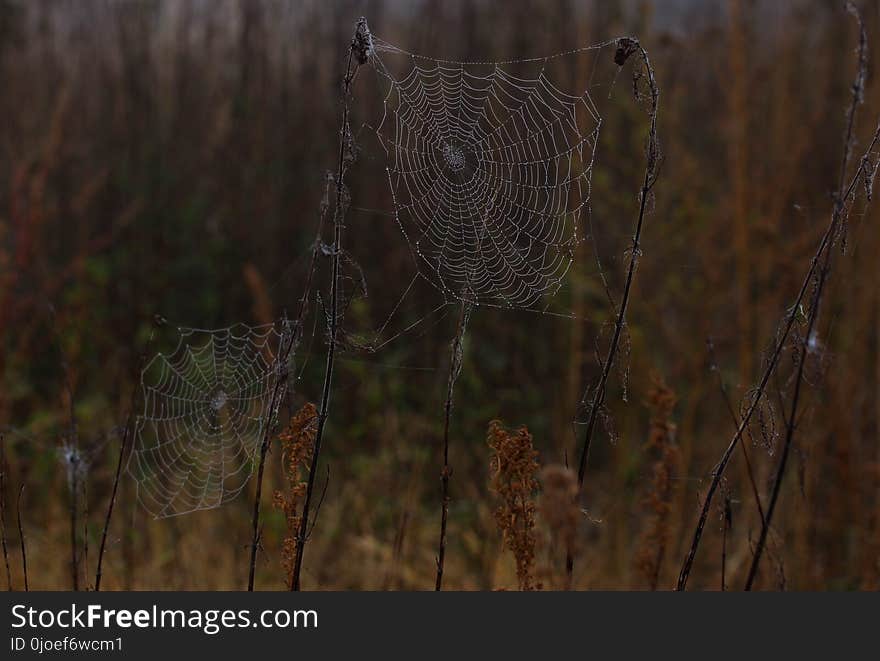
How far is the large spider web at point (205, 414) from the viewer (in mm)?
3320

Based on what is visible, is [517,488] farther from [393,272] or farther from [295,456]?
[393,272]

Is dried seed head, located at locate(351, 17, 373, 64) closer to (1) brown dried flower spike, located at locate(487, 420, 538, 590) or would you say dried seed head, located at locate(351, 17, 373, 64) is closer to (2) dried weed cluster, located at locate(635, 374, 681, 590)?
(1) brown dried flower spike, located at locate(487, 420, 538, 590)

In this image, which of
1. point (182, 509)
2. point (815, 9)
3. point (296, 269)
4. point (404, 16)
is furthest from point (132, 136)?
point (815, 9)

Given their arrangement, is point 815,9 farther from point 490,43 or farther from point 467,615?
point 467,615

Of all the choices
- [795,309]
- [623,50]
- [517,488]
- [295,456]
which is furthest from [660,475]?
[623,50]

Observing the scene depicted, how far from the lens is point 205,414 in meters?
3.53

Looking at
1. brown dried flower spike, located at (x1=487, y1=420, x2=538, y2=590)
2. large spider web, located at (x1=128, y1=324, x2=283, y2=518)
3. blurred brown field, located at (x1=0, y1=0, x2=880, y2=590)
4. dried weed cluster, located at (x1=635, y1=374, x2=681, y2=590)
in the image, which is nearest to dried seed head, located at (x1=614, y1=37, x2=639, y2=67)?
brown dried flower spike, located at (x1=487, y1=420, x2=538, y2=590)

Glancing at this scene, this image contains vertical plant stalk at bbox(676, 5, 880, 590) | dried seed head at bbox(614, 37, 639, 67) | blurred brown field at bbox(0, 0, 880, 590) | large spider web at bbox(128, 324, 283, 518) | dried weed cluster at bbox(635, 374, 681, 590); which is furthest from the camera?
blurred brown field at bbox(0, 0, 880, 590)

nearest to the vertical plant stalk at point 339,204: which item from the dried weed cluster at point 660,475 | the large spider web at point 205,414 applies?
the dried weed cluster at point 660,475

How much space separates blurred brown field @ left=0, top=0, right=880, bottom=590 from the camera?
378 centimetres

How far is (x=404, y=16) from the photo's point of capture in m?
5.58

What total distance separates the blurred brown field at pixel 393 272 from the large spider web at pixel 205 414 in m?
0.12

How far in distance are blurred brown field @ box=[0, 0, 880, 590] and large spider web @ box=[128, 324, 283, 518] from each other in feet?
0.41

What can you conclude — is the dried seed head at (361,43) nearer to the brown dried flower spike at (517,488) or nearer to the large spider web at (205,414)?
the brown dried flower spike at (517,488)
